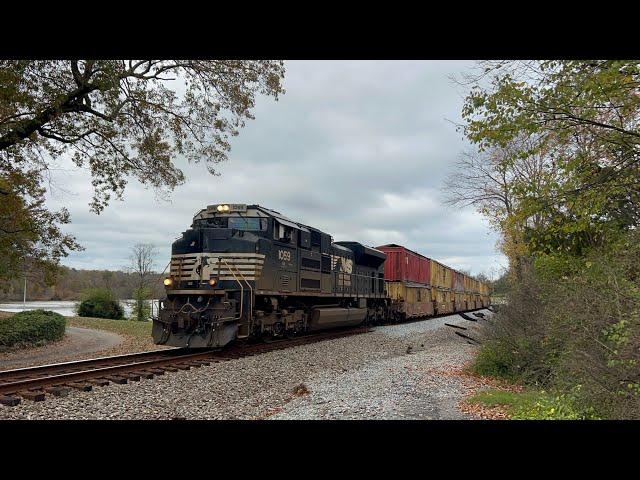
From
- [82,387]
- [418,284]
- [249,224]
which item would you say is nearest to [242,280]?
[249,224]

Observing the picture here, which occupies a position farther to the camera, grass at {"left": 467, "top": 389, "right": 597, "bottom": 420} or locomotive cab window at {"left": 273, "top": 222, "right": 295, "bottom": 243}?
locomotive cab window at {"left": 273, "top": 222, "right": 295, "bottom": 243}

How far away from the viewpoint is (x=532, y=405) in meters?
7.30

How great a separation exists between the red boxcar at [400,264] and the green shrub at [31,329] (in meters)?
15.8

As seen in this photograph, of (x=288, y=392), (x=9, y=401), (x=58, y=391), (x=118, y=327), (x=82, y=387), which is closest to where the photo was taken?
(x=9, y=401)

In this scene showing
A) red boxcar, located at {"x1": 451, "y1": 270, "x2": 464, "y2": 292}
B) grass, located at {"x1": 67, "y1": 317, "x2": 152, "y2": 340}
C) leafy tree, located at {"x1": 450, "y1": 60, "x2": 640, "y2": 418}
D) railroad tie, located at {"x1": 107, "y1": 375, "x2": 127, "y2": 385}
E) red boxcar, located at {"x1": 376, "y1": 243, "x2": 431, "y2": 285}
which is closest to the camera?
leafy tree, located at {"x1": 450, "y1": 60, "x2": 640, "y2": 418}

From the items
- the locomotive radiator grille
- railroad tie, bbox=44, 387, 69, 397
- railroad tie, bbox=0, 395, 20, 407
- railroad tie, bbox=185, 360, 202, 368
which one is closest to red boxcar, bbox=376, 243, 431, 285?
the locomotive radiator grille

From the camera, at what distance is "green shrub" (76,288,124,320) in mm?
32312

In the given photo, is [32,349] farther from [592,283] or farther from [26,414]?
[592,283]

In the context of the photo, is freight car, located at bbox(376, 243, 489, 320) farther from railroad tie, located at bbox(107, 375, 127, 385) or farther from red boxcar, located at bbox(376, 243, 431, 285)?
railroad tie, located at bbox(107, 375, 127, 385)

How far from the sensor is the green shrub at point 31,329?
1681 cm

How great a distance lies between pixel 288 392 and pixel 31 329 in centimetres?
1311

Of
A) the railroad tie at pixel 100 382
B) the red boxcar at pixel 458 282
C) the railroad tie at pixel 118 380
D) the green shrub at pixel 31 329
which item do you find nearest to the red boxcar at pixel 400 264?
the red boxcar at pixel 458 282

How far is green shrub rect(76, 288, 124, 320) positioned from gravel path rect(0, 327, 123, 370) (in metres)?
10.4

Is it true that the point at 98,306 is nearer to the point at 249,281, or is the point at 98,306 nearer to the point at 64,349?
the point at 64,349
